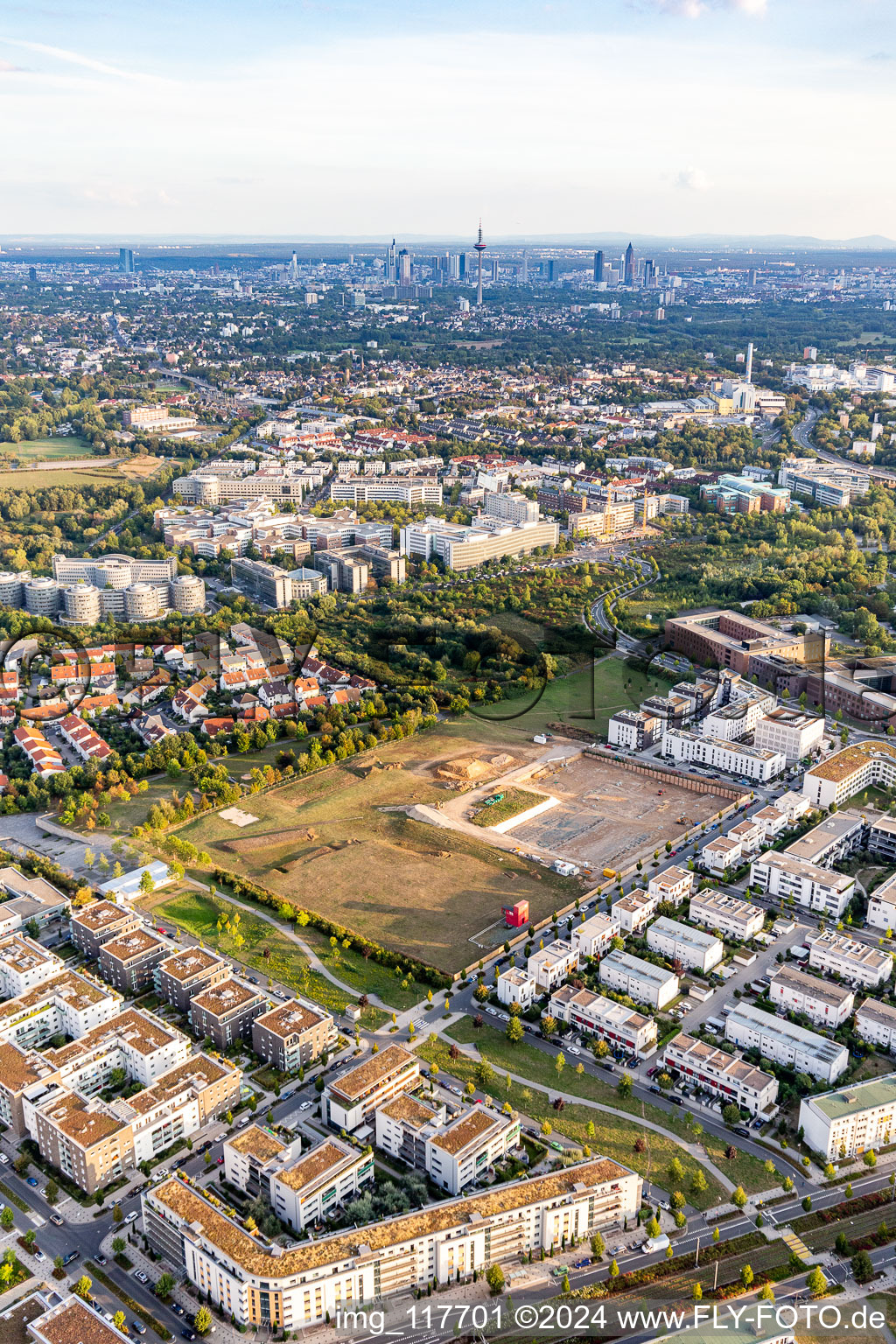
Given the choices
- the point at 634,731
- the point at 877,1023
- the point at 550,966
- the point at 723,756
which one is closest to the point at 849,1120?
the point at 877,1023

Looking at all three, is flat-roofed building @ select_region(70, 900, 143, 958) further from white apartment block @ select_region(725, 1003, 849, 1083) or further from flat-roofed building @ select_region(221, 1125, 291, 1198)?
white apartment block @ select_region(725, 1003, 849, 1083)

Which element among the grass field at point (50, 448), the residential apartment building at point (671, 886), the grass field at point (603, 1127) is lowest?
the grass field at point (603, 1127)

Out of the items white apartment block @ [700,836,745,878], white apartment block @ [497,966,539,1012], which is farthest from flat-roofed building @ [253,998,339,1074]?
white apartment block @ [700,836,745,878]

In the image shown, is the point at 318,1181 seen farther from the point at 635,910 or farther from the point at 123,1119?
the point at 635,910

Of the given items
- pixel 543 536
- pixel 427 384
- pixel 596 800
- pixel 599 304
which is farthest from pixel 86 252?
pixel 596 800

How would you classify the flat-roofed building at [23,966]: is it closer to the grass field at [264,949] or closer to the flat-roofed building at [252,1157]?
the grass field at [264,949]

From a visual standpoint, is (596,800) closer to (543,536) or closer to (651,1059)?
(651,1059)

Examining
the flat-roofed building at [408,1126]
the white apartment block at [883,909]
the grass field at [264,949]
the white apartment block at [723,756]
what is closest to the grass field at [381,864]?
the grass field at [264,949]
